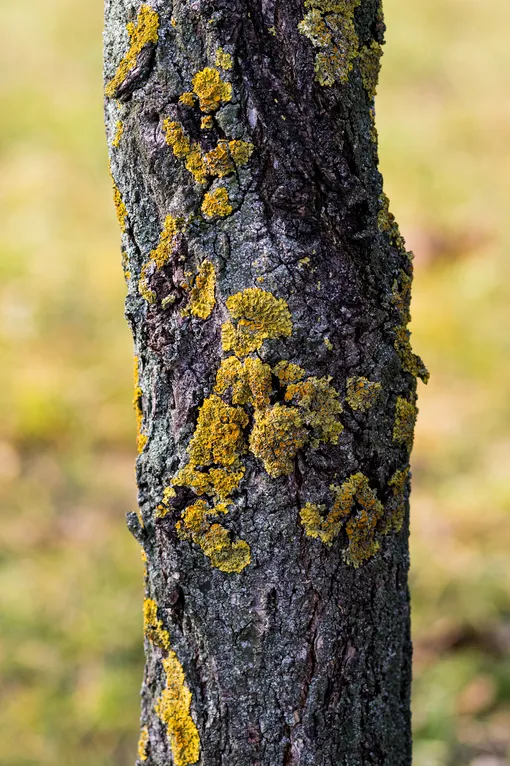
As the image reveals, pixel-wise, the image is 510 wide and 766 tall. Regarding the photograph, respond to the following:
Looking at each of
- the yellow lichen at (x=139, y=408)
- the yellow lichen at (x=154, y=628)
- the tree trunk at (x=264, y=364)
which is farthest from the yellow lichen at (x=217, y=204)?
the yellow lichen at (x=154, y=628)

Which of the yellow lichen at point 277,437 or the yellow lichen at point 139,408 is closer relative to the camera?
the yellow lichen at point 277,437

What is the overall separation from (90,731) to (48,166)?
19.6 feet

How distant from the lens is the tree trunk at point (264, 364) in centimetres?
120

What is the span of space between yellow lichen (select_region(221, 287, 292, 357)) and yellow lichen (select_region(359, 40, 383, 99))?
0.40 metres

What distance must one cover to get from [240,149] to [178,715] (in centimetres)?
104

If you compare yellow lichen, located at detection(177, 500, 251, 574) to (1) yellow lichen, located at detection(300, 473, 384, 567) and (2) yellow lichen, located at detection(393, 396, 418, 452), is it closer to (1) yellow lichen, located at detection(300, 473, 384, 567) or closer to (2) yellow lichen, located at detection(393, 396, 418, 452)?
(1) yellow lichen, located at detection(300, 473, 384, 567)

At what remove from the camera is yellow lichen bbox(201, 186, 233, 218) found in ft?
4.00

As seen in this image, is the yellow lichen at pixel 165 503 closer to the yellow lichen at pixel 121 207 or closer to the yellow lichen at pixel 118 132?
the yellow lichen at pixel 121 207

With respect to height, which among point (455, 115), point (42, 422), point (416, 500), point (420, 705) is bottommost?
point (420, 705)

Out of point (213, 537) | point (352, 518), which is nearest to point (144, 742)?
point (213, 537)

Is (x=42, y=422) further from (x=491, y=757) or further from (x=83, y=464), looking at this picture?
(x=491, y=757)

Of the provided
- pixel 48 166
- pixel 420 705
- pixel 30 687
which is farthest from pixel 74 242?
pixel 420 705

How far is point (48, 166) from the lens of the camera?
7590mm

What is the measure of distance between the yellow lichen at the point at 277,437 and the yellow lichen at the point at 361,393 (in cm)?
10
